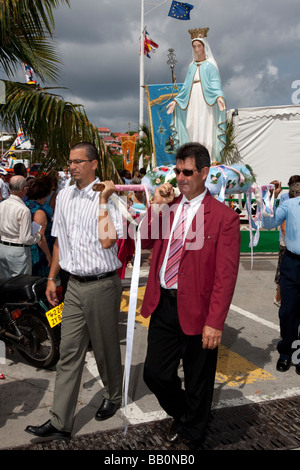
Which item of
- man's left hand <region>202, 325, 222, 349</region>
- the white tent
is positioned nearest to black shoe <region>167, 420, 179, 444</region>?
man's left hand <region>202, 325, 222, 349</region>

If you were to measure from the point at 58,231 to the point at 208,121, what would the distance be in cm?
273

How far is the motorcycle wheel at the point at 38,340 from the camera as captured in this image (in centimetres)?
425

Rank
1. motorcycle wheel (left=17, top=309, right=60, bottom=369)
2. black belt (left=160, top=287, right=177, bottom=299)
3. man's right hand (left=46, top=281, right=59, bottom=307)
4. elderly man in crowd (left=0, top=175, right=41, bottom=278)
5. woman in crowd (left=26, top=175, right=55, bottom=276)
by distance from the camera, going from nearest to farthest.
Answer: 1. black belt (left=160, top=287, right=177, bottom=299)
2. man's right hand (left=46, top=281, right=59, bottom=307)
3. motorcycle wheel (left=17, top=309, right=60, bottom=369)
4. elderly man in crowd (left=0, top=175, right=41, bottom=278)
5. woman in crowd (left=26, top=175, right=55, bottom=276)

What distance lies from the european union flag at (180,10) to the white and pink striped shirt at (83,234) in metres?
13.7

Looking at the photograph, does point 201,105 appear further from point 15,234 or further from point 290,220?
point 15,234

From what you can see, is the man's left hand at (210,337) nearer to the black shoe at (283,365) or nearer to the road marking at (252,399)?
the road marking at (252,399)

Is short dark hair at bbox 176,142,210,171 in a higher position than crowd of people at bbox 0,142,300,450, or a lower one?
higher

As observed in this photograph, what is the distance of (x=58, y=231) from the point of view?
3.33 m

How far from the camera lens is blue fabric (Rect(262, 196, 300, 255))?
438 cm

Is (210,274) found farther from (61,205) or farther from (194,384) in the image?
(61,205)

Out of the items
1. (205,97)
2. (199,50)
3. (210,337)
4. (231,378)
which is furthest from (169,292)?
(199,50)

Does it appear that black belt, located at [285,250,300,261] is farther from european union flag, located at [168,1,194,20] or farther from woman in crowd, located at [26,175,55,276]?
european union flag, located at [168,1,194,20]

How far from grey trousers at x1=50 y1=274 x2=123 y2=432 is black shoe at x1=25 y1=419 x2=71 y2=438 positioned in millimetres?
35
